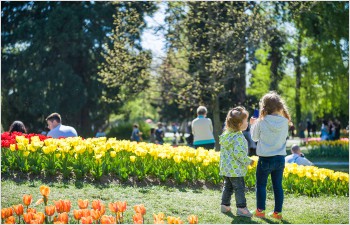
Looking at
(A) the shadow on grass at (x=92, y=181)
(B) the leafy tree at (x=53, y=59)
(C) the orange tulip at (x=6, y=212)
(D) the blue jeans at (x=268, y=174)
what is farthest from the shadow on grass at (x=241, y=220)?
(B) the leafy tree at (x=53, y=59)

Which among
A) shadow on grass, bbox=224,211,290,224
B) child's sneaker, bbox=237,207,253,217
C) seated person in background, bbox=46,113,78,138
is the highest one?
seated person in background, bbox=46,113,78,138

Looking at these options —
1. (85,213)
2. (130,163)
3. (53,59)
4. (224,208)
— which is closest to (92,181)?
(130,163)

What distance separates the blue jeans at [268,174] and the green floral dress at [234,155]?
0.59ft

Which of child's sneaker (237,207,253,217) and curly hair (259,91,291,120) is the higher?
curly hair (259,91,291,120)

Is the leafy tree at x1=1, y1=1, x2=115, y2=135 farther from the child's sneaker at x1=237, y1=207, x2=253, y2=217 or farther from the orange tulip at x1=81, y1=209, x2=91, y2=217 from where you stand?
the orange tulip at x1=81, y1=209, x2=91, y2=217

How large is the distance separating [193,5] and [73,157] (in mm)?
11858

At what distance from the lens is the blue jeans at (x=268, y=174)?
591 centimetres

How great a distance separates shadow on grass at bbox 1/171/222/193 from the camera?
7.08 metres

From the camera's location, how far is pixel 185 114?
30.2 m

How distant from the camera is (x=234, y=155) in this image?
19.6ft

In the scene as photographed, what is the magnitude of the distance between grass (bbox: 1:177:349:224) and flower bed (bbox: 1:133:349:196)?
0.78 feet

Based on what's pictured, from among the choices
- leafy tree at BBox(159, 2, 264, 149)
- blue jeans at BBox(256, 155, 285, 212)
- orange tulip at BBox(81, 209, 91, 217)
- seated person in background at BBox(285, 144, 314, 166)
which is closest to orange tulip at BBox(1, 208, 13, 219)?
orange tulip at BBox(81, 209, 91, 217)

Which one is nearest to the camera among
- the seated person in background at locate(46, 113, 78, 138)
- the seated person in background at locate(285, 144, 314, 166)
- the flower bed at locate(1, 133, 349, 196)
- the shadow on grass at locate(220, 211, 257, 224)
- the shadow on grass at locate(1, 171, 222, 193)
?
the shadow on grass at locate(220, 211, 257, 224)

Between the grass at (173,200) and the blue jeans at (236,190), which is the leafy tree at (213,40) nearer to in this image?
the grass at (173,200)
